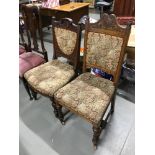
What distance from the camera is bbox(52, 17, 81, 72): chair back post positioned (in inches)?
63.4

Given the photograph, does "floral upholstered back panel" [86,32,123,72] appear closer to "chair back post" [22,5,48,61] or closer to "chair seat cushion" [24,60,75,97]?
"chair seat cushion" [24,60,75,97]

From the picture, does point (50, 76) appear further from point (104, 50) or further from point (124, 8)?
point (124, 8)

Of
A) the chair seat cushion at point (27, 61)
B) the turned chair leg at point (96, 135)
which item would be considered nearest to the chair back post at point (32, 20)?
the chair seat cushion at point (27, 61)

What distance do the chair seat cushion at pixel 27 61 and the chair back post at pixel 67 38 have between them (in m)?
0.31

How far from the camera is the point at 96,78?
1589mm

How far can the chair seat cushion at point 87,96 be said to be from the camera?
1.27 metres

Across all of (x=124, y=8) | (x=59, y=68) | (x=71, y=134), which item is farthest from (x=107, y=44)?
(x=124, y=8)

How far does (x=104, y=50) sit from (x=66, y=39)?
472 millimetres

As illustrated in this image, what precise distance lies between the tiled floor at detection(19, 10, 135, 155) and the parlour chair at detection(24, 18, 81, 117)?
223mm

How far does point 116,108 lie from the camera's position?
189 centimetres

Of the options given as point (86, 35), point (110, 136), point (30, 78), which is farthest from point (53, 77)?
point (110, 136)

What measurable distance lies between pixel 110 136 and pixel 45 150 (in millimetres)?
633

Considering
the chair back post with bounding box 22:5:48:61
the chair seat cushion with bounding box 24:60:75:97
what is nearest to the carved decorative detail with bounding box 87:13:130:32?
the chair seat cushion with bounding box 24:60:75:97
